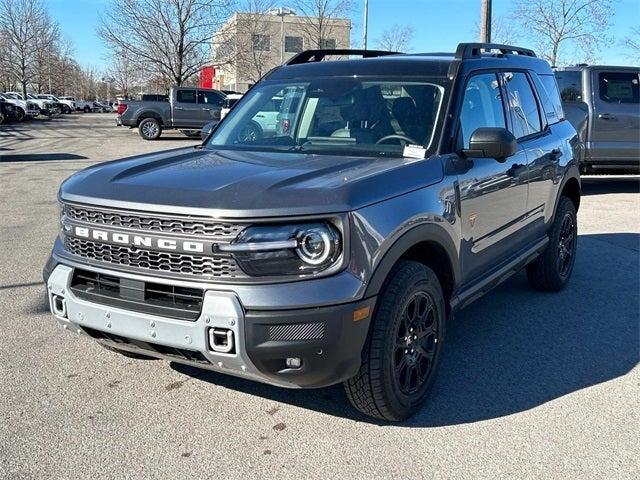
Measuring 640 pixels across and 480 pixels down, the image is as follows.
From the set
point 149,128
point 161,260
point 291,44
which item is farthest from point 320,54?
point 291,44

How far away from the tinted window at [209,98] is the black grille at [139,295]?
77.0 feet

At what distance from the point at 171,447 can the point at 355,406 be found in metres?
0.92

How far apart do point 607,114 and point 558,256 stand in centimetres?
666

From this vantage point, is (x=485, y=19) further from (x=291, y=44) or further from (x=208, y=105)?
(x=291, y=44)

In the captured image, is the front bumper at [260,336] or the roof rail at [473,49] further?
the roof rail at [473,49]

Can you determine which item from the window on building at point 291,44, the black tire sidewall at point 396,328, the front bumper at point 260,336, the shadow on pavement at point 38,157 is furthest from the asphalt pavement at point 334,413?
the window on building at point 291,44

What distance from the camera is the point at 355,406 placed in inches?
126

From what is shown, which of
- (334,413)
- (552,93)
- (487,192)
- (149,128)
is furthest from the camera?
(149,128)

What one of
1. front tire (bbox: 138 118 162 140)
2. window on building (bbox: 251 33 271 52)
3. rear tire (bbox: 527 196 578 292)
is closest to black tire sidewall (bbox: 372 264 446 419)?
rear tire (bbox: 527 196 578 292)

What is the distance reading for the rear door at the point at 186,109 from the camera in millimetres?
25297

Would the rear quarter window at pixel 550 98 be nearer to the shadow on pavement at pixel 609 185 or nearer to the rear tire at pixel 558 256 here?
the rear tire at pixel 558 256

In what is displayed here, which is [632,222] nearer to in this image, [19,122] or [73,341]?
[73,341]

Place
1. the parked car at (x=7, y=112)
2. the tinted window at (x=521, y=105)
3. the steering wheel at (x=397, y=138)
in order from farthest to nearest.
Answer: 1. the parked car at (x=7, y=112)
2. the tinted window at (x=521, y=105)
3. the steering wheel at (x=397, y=138)

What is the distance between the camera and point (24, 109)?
3900 cm
